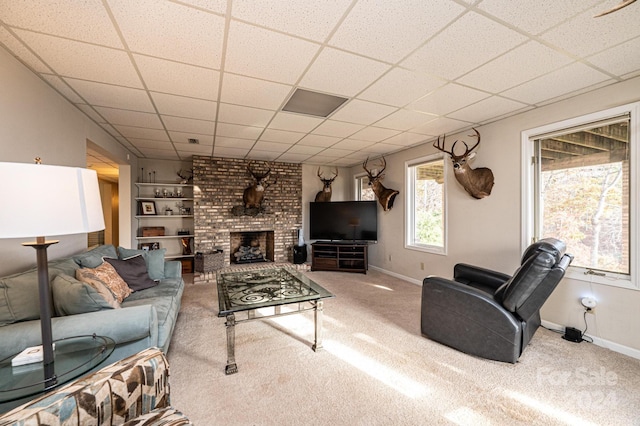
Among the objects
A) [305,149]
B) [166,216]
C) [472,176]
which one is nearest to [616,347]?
[472,176]

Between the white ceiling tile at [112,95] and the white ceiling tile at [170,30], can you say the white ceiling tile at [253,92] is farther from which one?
the white ceiling tile at [112,95]

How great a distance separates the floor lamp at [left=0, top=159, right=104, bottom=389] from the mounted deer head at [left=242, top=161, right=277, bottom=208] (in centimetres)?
408

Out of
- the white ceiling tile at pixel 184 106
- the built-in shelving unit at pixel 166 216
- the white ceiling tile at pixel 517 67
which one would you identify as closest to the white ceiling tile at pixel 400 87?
the white ceiling tile at pixel 517 67

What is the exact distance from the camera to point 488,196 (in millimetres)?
3383

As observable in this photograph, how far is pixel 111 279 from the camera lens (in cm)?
236

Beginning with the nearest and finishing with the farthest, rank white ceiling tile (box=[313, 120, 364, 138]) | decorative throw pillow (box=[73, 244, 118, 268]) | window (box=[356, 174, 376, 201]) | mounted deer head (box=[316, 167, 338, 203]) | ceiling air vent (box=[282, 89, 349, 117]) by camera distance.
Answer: decorative throw pillow (box=[73, 244, 118, 268]), ceiling air vent (box=[282, 89, 349, 117]), white ceiling tile (box=[313, 120, 364, 138]), window (box=[356, 174, 376, 201]), mounted deer head (box=[316, 167, 338, 203])

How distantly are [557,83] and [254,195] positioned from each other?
184 inches

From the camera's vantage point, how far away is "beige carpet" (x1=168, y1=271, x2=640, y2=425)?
1597 mm

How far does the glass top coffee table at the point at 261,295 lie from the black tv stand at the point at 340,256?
2334 millimetres

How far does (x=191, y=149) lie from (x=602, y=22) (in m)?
5.05

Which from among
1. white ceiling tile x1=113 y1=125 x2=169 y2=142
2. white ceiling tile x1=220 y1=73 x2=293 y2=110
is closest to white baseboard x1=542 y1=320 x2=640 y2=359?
white ceiling tile x1=220 y1=73 x2=293 y2=110

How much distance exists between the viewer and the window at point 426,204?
13.8ft

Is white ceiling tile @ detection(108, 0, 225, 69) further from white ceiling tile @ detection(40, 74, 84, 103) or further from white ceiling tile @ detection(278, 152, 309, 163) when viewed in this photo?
white ceiling tile @ detection(278, 152, 309, 163)

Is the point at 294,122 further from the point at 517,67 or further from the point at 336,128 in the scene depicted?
the point at 517,67
